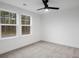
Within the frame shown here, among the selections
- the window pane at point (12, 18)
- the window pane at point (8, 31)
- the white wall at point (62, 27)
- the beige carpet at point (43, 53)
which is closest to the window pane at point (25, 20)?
the window pane at point (12, 18)

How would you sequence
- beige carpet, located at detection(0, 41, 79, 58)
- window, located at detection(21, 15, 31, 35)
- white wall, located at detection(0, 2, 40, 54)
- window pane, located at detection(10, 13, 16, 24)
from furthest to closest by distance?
window, located at detection(21, 15, 31, 35) < window pane, located at detection(10, 13, 16, 24) < white wall, located at detection(0, 2, 40, 54) < beige carpet, located at detection(0, 41, 79, 58)

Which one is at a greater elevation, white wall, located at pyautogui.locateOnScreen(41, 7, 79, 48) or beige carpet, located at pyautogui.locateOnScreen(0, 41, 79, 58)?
white wall, located at pyautogui.locateOnScreen(41, 7, 79, 48)

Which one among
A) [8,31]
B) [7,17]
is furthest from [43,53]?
[7,17]

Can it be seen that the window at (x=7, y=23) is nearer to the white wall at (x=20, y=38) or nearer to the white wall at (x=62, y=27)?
the white wall at (x=20, y=38)

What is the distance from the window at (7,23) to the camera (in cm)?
317

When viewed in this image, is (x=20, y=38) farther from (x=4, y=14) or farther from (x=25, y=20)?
(x=4, y=14)

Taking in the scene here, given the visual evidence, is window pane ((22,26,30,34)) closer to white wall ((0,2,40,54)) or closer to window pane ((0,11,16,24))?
white wall ((0,2,40,54))

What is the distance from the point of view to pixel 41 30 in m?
5.68

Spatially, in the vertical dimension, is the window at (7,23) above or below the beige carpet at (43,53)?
above

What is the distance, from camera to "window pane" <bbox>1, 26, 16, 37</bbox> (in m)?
3.24

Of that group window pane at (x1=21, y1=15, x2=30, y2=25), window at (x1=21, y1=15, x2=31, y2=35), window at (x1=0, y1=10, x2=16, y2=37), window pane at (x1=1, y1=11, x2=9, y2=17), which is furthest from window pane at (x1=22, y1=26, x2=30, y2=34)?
window pane at (x1=1, y1=11, x2=9, y2=17)

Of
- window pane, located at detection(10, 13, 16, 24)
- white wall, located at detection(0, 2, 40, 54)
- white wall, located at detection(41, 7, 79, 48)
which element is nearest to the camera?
white wall, located at detection(0, 2, 40, 54)

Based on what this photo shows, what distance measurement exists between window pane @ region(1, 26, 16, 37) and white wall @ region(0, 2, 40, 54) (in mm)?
329

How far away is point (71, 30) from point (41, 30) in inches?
96.6
